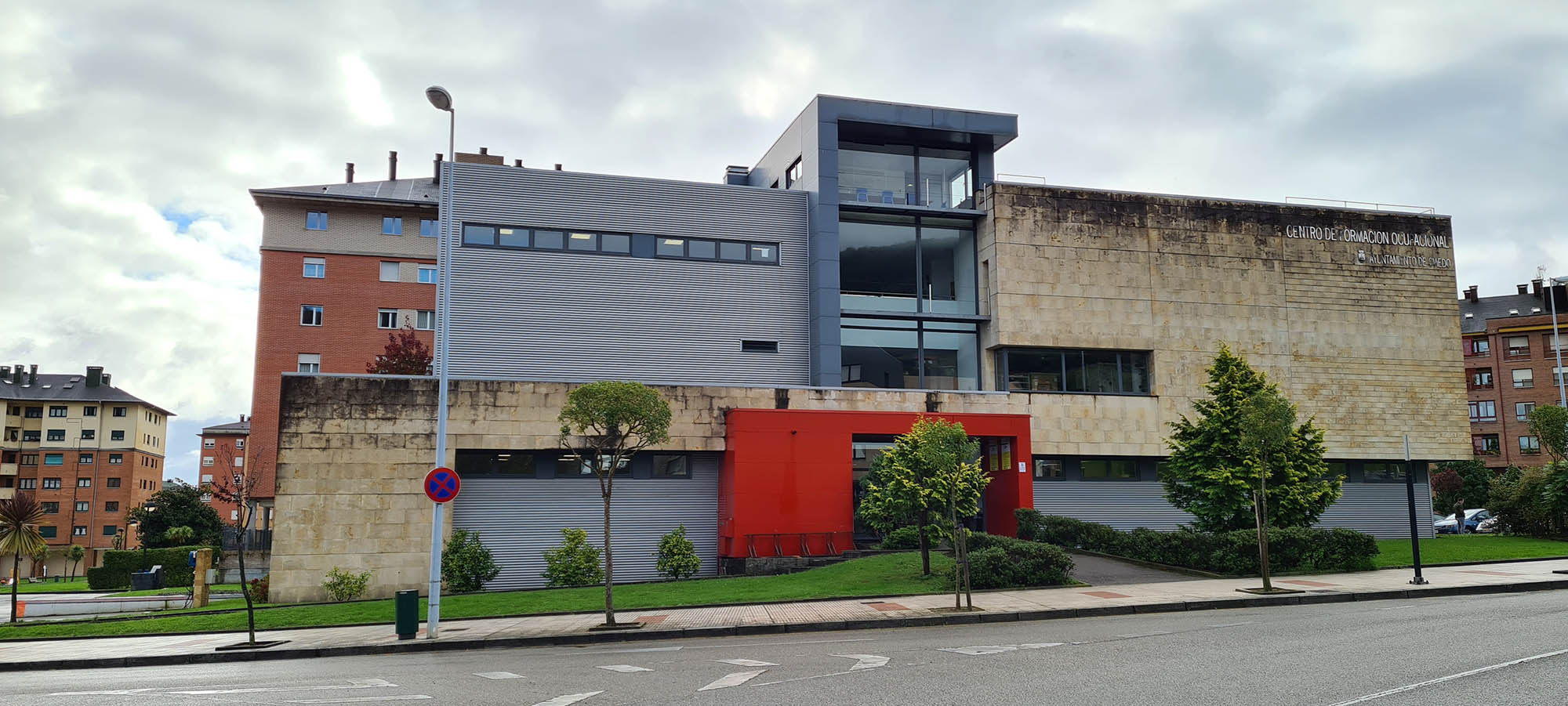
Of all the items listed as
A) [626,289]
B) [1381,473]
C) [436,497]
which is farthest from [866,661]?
[1381,473]

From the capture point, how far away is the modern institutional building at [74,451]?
90312 millimetres

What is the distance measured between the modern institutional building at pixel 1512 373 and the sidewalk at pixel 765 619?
68.5 m

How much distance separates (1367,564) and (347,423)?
26420 millimetres

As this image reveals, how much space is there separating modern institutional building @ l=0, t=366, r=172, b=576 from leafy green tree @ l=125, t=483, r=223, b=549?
132 ft

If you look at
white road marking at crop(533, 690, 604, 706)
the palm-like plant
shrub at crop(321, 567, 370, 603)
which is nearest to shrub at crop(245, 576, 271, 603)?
shrub at crop(321, 567, 370, 603)

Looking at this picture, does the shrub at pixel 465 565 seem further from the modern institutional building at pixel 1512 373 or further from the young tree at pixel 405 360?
the modern institutional building at pixel 1512 373

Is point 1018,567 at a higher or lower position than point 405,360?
lower

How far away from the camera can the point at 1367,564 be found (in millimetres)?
23953

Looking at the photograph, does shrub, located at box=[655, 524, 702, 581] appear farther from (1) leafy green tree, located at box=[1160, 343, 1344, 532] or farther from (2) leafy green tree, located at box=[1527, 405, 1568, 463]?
(2) leafy green tree, located at box=[1527, 405, 1568, 463]

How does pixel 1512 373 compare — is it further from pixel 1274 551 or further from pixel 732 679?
pixel 732 679

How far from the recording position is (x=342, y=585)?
26844mm

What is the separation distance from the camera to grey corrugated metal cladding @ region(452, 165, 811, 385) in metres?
32.3

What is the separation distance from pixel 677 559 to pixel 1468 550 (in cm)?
2290

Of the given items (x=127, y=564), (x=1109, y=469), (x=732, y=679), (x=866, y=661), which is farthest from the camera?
(x=127, y=564)
